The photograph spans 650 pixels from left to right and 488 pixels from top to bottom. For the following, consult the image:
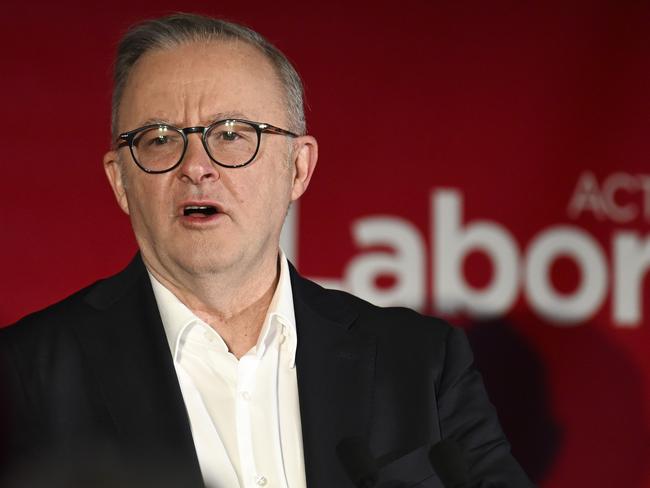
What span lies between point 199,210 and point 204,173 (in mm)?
70

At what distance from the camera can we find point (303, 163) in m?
1.87

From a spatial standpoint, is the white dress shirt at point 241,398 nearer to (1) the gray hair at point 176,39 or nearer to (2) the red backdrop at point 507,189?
(1) the gray hair at point 176,39

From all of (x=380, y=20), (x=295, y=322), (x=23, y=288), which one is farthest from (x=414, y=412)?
(x=380, y=20)

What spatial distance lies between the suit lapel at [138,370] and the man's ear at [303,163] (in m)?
0.31

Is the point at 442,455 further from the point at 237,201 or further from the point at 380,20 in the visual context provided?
the point at 380,20

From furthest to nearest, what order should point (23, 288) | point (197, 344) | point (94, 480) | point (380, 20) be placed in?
point (380, 20)
point (23, 288)
point (197, 344)
point (94, 480)

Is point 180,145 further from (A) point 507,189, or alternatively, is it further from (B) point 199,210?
(A) point 507,189

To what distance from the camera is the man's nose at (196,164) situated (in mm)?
1617

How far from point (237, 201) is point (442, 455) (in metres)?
0.53

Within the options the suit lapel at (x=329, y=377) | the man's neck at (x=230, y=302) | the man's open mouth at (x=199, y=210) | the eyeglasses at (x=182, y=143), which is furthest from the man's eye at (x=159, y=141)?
the suit lapel at (x=329, y=377)

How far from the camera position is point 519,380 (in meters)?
2.89

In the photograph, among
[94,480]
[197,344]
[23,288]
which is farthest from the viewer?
[23,288]

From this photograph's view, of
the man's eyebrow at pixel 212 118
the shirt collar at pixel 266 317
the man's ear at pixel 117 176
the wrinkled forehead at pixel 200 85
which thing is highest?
the wrinkled forehead at pixel 200 85

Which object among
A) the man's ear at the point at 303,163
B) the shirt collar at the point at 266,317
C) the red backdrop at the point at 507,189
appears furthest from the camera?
the red backdrop at the point at 507,189
